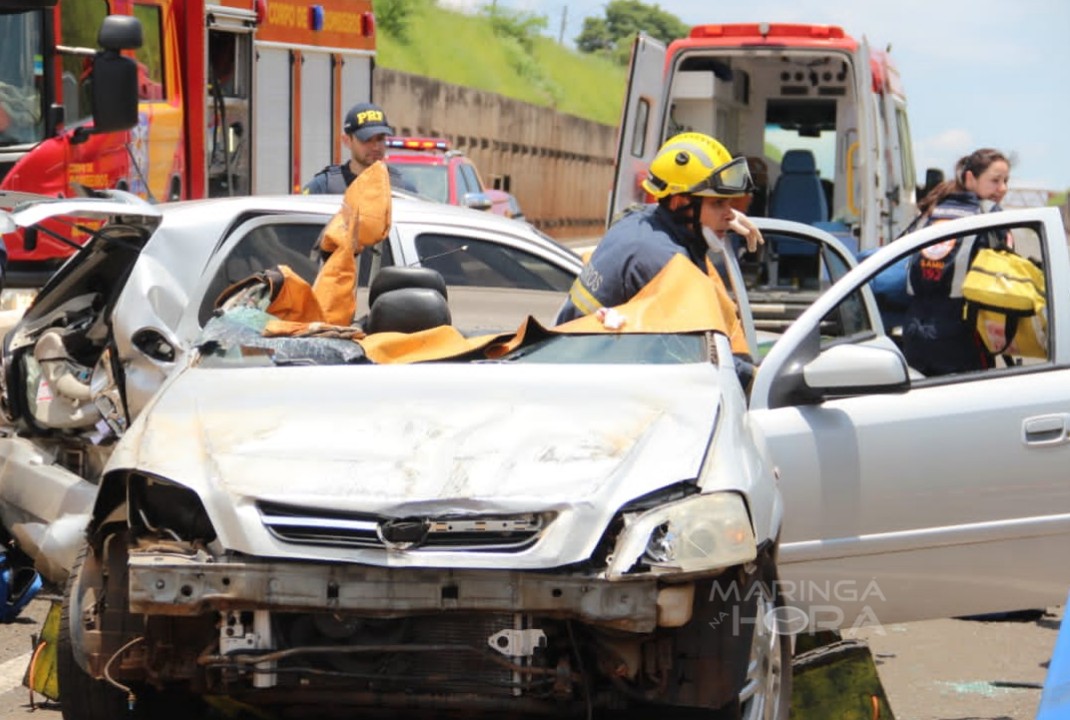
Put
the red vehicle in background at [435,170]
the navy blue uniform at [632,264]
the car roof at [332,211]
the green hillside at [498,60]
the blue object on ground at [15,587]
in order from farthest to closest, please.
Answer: the green hillside at [498,60] < the red vehicle in background at [435,170] < the car roof at [332,211] < the blue object on ground at [15,587] < the navy blue uniform at [632,264]

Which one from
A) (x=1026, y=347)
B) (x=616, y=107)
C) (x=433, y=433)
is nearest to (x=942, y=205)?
(x=1026, y=347)

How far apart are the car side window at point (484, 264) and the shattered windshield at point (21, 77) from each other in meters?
4.56

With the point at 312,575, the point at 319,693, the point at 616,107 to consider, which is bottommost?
the point at 616,107

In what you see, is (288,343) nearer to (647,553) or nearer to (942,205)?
(647,553)

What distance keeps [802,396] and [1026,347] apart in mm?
1142

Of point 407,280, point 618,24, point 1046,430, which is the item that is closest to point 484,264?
point 407,280

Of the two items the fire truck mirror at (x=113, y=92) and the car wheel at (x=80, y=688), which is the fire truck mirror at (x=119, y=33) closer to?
the fire truck mirror at (x=113, y=92)

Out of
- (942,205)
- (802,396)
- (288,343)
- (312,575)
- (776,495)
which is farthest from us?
(942,205)

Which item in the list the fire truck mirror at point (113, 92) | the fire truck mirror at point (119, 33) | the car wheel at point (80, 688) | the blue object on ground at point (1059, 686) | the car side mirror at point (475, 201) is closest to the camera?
the blue object on ground at point (1059, 686)

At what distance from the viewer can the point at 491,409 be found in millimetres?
4914

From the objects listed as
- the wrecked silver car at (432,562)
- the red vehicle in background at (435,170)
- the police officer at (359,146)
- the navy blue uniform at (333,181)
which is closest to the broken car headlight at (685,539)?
the wrecked silver car at (432,562)

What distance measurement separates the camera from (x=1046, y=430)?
6.11m

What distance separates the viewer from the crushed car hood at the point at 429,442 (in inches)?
176

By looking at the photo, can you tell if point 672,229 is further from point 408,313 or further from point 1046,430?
point 1046,430
